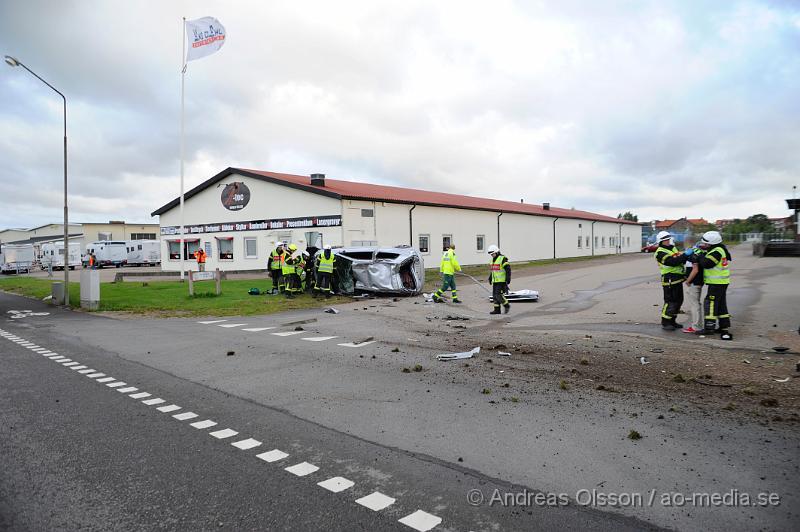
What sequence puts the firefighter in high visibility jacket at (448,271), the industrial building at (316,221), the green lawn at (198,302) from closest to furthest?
the green lawn at (198,302) < the firefighter in high visibility jacket at (448,271) < the industrial building at (316,221)

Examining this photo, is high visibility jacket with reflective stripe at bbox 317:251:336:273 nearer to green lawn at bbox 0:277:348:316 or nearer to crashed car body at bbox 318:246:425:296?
crashed car body at bbox 318:246:425:296

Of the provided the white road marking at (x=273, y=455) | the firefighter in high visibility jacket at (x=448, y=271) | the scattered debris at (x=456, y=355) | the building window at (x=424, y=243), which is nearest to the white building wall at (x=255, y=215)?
the building window at (x=424, y=243)

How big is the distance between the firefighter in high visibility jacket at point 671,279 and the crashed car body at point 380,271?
9.16 metres

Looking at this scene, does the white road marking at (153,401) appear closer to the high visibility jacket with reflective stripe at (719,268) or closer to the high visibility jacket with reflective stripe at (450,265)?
the high visibility jacket with reflective stripe at (719,268)

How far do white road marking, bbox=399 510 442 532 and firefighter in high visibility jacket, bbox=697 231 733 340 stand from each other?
8.19 metres

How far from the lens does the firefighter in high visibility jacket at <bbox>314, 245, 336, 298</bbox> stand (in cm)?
1795

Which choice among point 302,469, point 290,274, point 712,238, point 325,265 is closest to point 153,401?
point 302,469

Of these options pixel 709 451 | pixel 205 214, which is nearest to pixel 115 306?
pixel 709 451

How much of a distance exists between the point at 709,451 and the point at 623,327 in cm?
679

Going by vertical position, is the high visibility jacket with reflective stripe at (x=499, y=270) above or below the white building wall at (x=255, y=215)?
below

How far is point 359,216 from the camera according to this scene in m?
Result: 28.5

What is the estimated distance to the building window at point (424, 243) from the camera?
106 feet

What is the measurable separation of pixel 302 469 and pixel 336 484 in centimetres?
40

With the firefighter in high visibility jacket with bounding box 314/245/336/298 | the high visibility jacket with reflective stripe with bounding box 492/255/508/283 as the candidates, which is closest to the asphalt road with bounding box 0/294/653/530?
the high visibility jacket with reflective stripe with bounding box 492/255/508/283
